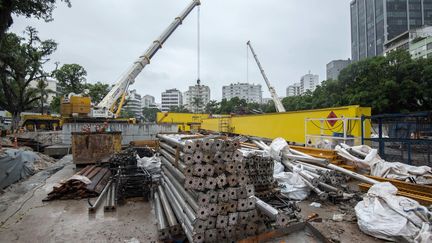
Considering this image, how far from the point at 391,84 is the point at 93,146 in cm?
2241

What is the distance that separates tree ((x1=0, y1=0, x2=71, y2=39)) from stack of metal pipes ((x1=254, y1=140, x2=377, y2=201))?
8612 mm

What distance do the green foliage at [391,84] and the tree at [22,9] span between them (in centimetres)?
2229

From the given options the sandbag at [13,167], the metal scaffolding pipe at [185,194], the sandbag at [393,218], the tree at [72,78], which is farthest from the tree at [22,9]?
the tree at [72,78]

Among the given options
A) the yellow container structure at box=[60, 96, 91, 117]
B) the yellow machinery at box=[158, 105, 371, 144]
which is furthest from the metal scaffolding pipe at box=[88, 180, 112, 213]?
the yellow container structure at box=[60, 96, 91, 117]

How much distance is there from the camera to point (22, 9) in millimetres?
7160

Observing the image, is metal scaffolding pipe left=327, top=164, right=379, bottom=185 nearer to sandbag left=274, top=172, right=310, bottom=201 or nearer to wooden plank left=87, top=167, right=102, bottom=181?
sandbag left=274, top=172, right=310, bottom=201

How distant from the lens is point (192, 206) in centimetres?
316

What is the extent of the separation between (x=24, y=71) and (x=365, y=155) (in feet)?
94.1

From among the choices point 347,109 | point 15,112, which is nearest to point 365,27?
point 347,109

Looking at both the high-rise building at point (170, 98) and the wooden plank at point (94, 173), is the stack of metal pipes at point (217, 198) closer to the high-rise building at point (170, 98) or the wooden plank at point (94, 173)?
the wooden plank at point (94, 173)

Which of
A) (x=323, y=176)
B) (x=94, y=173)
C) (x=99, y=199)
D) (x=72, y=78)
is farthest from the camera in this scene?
(x=72, y=78)

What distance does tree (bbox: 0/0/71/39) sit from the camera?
248 inches

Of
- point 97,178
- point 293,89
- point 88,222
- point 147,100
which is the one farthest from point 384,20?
point 147,100

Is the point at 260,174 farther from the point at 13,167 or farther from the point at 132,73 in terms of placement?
Answer: the point at 132,73
